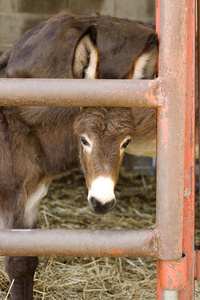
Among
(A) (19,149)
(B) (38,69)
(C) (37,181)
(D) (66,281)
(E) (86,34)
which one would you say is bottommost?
(D) (66,281)

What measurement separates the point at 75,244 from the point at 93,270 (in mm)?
1467

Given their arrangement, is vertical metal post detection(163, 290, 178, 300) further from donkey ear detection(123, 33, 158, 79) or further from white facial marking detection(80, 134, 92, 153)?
donkey ear detection(123, 33, 158, 79)

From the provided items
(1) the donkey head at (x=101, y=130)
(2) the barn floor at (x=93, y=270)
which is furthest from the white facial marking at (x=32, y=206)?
(1) the donkey head at (x=101, y=130)

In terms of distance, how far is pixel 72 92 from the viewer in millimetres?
1380

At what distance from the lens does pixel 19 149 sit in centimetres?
233

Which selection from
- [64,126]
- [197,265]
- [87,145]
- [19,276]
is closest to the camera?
[197,265]

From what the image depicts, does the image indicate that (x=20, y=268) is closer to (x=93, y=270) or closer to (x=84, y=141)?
(x=93, y=270)

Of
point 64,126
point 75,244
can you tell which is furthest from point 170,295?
point 64,126

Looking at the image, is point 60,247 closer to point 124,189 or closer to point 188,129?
point 188,129

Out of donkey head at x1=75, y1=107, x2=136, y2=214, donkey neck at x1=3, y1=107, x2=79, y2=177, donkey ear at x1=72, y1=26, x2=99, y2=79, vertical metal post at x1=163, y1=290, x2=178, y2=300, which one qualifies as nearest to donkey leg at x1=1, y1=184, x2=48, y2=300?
donkey neck at x1=3, y1=107, x2=79, y2=177

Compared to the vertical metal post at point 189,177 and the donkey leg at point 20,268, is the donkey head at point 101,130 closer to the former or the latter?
the vertical metal post at point 189,177

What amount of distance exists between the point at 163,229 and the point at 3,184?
3.82 feet

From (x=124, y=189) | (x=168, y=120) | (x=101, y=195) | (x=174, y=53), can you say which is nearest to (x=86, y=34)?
(x=174, y=53)

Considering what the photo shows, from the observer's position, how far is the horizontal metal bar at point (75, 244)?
1.39m
